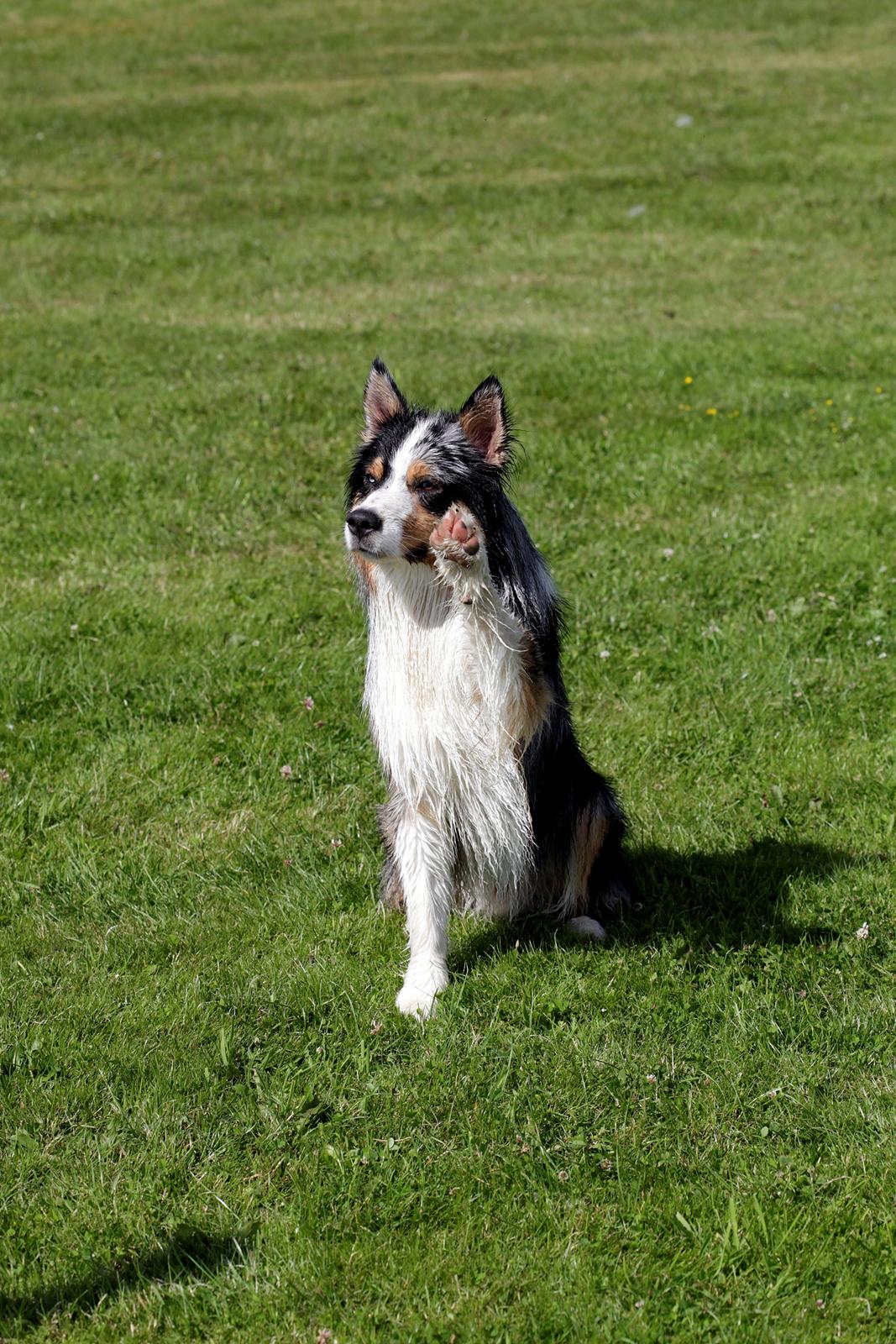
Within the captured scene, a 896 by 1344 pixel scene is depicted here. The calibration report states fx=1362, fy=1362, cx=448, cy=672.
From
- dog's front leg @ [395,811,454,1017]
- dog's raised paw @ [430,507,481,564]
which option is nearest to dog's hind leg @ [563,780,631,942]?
dog's front leg @ [395,811,454,1017]

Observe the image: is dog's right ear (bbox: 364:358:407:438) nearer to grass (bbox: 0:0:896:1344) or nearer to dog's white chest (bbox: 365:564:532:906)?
dog's white chest (bbox: 365:564:532:906)

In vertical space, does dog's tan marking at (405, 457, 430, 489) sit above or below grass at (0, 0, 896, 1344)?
above

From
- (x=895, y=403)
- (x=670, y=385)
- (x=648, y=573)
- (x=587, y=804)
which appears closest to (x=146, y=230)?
(x=670, y=385)

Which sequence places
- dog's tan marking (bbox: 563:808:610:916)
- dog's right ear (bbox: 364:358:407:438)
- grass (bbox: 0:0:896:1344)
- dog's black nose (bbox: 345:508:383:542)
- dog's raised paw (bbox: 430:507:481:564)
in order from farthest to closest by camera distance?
dog's tan marking (bbox: 563:808:610:916)
dog's right ear (bbox: 364:358:407:438)
dog's raised paw (bbox: 430:507:481:564)
dog's black nose (bbox: 345:508:383:542)
grass (bbox: 0:0:896:1344)

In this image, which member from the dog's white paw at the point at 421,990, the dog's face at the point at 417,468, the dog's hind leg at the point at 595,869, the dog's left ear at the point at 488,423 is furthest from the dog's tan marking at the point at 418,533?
the dog's white paw at the point at 421,990

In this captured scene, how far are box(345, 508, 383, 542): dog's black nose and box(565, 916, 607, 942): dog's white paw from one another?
1.76 meters

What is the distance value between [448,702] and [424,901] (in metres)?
0.70

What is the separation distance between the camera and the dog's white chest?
14.0 ft

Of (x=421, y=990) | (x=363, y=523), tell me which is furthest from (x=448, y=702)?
(x=421, y=990)

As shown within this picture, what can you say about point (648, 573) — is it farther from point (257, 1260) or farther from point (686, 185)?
point (686, 185)

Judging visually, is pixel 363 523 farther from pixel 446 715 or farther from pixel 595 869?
pixel 595 869

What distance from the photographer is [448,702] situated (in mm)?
4328

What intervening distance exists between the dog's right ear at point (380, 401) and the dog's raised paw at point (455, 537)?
444 mm

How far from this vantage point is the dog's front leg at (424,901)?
178 inches
